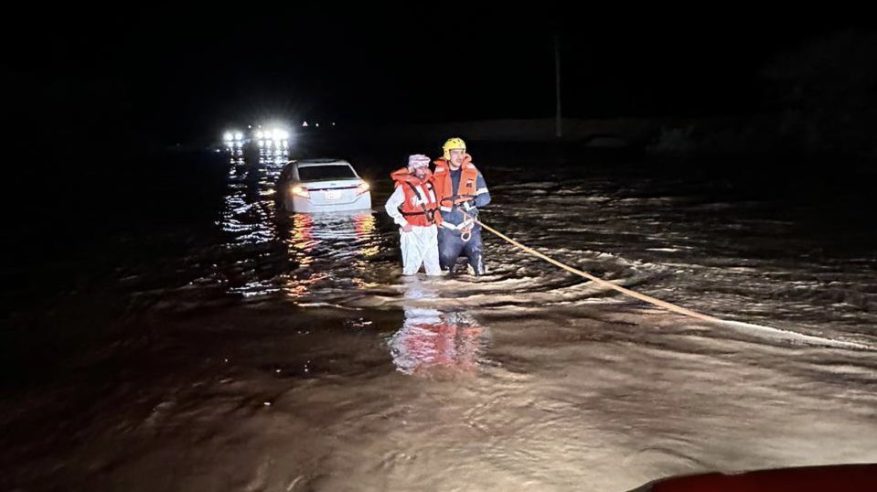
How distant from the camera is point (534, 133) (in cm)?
6031

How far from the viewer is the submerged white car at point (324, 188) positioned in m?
16.8

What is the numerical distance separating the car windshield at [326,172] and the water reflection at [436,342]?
26.7ft

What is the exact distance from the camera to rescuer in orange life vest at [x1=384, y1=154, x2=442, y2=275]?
32.7 ft

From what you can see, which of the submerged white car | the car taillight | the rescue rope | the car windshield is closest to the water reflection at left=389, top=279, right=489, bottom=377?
the rescue rope

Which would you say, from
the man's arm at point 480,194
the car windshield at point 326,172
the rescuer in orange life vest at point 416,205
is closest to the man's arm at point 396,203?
the rescuer in orange life vest at point 416,205

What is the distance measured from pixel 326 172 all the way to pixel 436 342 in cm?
1010

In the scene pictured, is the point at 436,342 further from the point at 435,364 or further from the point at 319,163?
the point at 319,163

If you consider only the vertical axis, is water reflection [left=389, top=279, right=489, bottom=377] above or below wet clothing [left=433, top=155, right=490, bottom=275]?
below

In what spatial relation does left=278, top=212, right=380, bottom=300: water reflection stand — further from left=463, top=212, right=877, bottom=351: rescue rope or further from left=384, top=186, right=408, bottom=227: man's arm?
left=463, top=212, right=877, bottom=351: rescue rope

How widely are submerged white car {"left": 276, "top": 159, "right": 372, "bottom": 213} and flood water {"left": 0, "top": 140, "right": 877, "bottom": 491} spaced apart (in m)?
2.31

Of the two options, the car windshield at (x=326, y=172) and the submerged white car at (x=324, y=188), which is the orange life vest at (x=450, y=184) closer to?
the submerged white car at (x=324, y=188)

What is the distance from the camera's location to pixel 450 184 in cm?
996

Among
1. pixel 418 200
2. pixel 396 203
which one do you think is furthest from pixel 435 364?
pixel 418 200

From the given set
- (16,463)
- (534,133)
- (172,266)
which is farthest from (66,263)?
(534,133)
